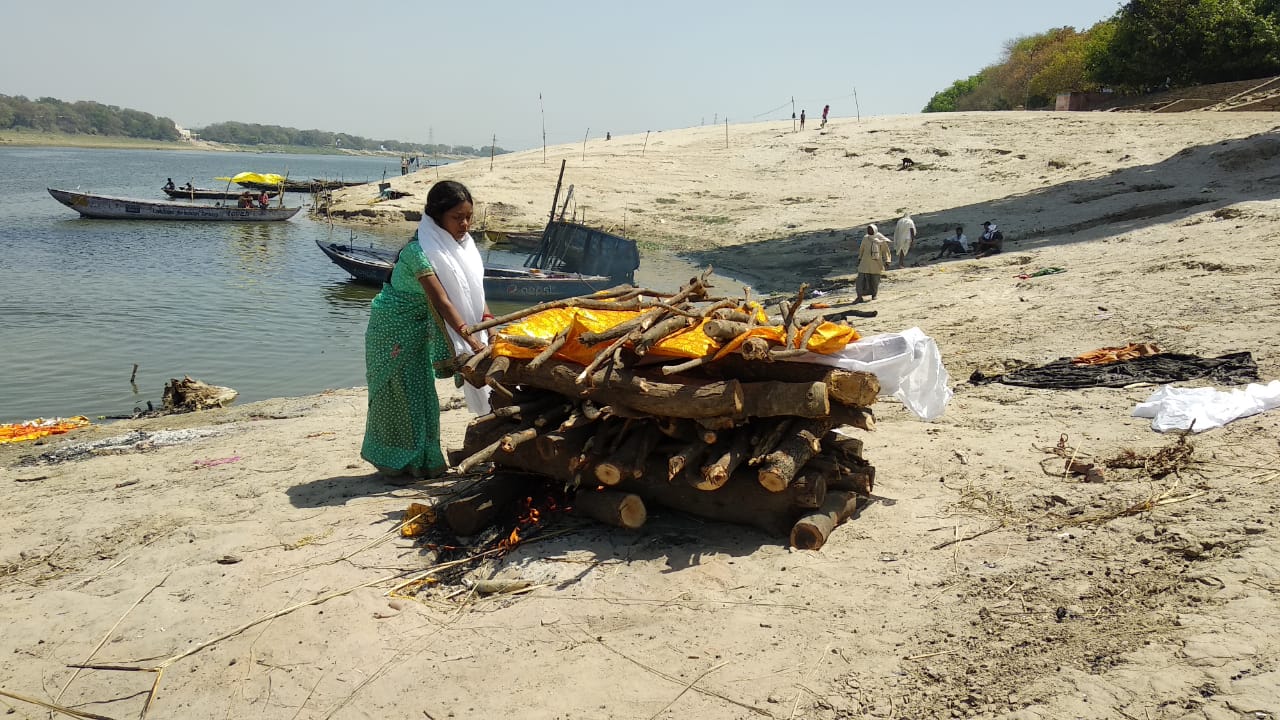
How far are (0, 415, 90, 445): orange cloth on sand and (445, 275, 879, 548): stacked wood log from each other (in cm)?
677

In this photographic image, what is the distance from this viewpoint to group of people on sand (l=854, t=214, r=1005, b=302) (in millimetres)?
13258

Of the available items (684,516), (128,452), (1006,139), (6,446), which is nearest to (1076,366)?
(684,516)

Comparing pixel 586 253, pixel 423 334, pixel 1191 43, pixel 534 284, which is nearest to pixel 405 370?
pixel 423 334

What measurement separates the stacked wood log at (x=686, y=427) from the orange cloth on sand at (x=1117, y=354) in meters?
3.42

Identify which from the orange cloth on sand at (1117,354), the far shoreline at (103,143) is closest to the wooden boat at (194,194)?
the orange cloth on sand at (1117,354)

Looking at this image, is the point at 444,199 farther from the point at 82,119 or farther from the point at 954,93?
the point at 82,119

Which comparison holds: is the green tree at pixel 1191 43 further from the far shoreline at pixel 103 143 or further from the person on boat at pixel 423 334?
the far shoreline at pixel 103 143

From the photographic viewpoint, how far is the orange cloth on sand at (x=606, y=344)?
420 cm

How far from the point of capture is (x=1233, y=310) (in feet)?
25.9

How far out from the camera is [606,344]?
175 inches

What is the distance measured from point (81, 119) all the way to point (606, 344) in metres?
155

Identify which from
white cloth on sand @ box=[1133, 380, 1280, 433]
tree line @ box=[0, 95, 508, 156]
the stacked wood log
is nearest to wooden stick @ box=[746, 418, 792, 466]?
the stacked wood log

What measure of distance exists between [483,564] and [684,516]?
1.04m

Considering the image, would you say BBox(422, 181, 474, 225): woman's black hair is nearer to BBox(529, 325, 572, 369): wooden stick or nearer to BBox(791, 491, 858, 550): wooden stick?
BBox(529, 325, 572, 369): wooden stick
